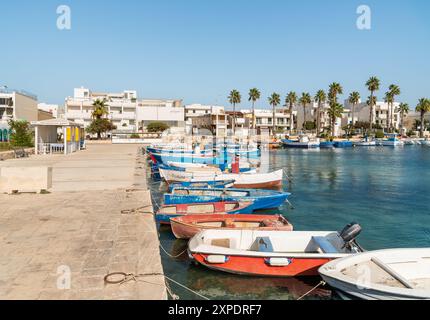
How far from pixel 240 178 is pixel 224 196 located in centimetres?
770

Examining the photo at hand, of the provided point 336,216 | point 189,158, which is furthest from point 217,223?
point 189,158

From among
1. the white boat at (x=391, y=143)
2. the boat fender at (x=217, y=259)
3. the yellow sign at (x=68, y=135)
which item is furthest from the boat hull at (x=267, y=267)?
the white boat at (x=391, y=143)

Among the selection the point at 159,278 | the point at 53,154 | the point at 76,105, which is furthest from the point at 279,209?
the point at 76,105

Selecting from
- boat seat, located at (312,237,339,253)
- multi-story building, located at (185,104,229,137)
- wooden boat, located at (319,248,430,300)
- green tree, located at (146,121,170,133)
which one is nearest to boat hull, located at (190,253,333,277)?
boat seat, located at (312,237,339,253)

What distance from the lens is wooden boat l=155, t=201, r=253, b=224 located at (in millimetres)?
16163

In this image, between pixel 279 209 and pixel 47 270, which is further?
pixel 279 209

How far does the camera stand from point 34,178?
58.8ft

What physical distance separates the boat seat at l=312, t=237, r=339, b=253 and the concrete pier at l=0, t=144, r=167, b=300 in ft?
16.7

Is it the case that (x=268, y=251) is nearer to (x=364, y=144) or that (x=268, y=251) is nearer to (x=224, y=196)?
(x=224, y=196)

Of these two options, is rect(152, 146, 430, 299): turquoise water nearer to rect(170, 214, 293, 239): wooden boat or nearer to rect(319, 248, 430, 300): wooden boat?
rect(170, 214, 293, 239): wooden boat

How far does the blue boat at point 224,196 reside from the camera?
17.9 meters

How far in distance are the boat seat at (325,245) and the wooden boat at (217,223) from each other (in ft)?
6.22
